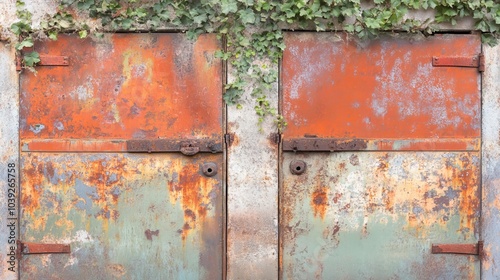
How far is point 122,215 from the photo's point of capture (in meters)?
3.65

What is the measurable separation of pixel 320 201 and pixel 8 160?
2104 mm

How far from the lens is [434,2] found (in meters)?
3.60

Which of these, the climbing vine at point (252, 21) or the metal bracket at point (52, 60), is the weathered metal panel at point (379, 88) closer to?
the climbing vine at point (252, 21)

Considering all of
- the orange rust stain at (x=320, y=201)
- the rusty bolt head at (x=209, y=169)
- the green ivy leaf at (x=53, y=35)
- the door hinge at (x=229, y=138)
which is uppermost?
the green ivy leaf at (x=53, y=35)

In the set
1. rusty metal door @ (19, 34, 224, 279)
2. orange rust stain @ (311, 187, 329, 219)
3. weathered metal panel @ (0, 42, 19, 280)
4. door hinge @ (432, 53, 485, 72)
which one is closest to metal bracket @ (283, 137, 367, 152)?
orange rust stain @ (311, 187, 329, 219)

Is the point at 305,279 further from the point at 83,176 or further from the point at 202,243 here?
the point at 83,176

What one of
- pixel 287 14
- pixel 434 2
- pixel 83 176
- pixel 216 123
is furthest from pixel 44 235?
pixel 434 2

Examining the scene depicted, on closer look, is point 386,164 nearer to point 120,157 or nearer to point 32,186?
point 120,157

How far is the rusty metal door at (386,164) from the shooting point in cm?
367

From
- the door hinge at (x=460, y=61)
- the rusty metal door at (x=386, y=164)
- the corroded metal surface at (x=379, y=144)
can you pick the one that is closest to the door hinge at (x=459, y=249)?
the rusty metal door at (x=386, y=164)

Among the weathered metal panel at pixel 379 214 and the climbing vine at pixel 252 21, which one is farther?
the weathered metal panel at pixel 379 214

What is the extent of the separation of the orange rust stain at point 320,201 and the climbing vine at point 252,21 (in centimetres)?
53

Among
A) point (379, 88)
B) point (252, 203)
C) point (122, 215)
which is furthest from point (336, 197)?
point (122, 215)

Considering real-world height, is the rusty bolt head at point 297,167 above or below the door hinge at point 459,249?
above
